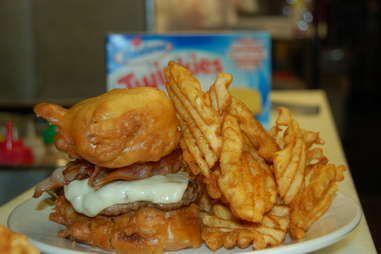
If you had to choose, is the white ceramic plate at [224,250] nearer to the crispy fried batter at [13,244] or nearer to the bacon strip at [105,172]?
the bacon strip at [105,172]

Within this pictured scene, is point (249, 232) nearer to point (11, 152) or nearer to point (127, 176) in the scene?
point (127, 176)

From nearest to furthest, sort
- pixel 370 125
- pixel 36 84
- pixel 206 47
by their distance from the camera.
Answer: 1. pixel 206 47
2. pixel 36 84
3. pixel 370 125

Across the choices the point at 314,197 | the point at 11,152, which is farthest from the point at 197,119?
the point at 11,152

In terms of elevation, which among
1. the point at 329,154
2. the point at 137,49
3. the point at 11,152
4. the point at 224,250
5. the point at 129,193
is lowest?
the point at 11,152

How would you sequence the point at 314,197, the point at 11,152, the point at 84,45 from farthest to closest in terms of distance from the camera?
the point at 84,45
the point at 11,152
the point at 314,197

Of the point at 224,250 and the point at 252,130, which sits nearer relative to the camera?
the point at 224,250

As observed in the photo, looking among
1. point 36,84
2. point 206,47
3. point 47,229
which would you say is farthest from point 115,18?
point 47,229

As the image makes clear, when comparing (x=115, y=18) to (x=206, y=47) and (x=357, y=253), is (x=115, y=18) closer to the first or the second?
(x=206, y=47)
